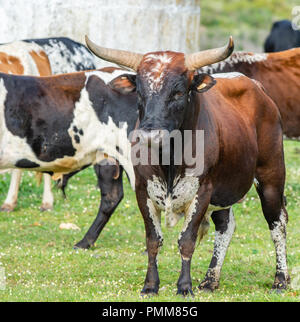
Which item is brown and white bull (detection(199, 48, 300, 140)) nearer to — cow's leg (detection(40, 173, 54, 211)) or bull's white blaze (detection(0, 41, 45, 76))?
bull's white blaze (detection(0, 41, 45, 76))

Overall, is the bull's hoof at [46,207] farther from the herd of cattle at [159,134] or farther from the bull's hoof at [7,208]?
the herd of cattle at [159,134]

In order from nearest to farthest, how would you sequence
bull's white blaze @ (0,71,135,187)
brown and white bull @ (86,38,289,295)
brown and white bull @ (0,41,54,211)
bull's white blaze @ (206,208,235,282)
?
1. brown and white bull @ (86,38,289,295)
2. bull's white blaze @ (206,208,235,282)
3. bull's white blaze @ (0,71,135,187)
4. brown and white bull @ (0,41,54,211)

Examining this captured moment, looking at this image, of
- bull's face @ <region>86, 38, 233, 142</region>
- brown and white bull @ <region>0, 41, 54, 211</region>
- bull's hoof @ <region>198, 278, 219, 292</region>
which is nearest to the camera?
bull's face @ <region>86, 38, 233, 142</region>

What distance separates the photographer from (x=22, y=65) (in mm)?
9805

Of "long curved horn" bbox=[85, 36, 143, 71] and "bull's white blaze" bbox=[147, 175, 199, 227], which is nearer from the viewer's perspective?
"bull's white blaze" bbox=[147, 175, 199, 227]

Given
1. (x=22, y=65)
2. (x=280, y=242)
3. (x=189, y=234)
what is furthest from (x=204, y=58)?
(x=22, y=65)

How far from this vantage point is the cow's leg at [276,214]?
6785 mm

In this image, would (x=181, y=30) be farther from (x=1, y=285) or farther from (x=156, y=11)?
(x=1, y=285)

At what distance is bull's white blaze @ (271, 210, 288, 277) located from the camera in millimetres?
6797

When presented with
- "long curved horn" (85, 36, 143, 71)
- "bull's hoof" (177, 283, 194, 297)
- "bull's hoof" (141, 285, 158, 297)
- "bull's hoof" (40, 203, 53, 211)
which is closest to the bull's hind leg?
"bull's hoof" (177, 283, 194, 297)

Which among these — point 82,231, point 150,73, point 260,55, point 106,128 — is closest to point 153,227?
point 150,73
